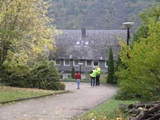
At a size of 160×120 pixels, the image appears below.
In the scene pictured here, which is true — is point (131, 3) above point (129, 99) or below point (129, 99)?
above

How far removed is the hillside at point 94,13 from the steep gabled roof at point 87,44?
14864 mm

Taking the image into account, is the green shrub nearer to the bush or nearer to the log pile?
the bush

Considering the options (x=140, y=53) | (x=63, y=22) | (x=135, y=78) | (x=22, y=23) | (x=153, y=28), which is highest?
(x=63, y=22)

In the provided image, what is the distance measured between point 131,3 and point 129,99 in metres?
64.5

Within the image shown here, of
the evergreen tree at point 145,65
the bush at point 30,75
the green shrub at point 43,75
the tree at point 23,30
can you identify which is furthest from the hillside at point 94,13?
the evergreen tree at point 145,65

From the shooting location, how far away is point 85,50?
5750 cm

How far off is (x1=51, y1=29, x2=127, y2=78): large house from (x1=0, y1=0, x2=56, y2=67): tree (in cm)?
3204

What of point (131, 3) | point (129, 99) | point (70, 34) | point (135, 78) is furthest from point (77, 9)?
point (135, 78)

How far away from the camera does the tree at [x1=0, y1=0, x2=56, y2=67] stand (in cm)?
2105

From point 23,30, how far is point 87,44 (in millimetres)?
36353

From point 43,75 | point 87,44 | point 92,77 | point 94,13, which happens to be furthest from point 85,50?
point 43,75

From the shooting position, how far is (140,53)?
10.3 m

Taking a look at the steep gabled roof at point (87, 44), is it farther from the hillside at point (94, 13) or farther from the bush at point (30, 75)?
the bush at point (30, 75)

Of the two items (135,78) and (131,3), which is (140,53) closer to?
(135,78)
